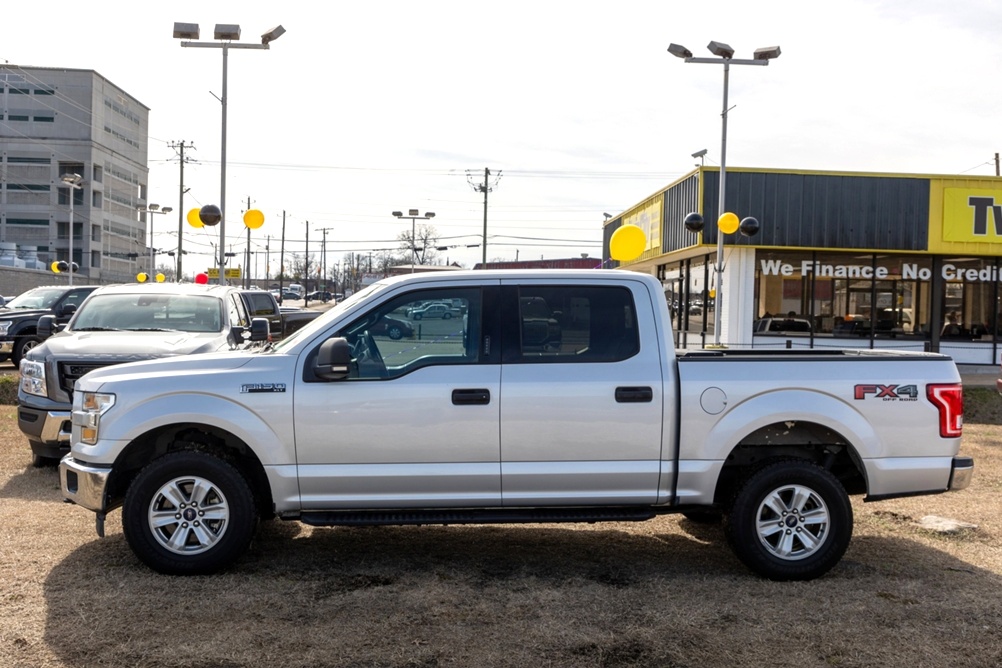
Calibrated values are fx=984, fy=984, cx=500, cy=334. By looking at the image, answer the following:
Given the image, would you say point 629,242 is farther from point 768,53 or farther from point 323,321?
point 323,321

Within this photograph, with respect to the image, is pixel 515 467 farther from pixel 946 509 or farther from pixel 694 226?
pixel 694 226

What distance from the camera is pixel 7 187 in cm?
11175

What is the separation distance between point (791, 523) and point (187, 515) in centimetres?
373

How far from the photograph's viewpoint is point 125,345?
30.2ft

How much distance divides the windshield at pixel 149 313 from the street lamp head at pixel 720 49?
13.5m

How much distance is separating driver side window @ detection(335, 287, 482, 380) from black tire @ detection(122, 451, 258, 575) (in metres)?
1.01

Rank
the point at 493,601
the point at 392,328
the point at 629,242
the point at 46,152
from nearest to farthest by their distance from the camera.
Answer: the point at 493,601 → the point at 392,328 → the point at 629,242 → the point at 46,152

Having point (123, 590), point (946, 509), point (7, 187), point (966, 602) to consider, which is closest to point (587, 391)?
point (966, 602)

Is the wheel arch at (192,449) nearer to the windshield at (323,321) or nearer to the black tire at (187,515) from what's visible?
the black tire at (187,515)

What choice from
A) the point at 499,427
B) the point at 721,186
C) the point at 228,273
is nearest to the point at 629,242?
the point at 721,186

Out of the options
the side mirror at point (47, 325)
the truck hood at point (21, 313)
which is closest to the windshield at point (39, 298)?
the truck hood at point (21, 313)

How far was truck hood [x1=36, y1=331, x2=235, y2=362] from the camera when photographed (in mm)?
9023

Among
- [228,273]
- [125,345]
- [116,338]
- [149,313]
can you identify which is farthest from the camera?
[228,273]

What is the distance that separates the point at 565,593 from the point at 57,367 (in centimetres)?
550
